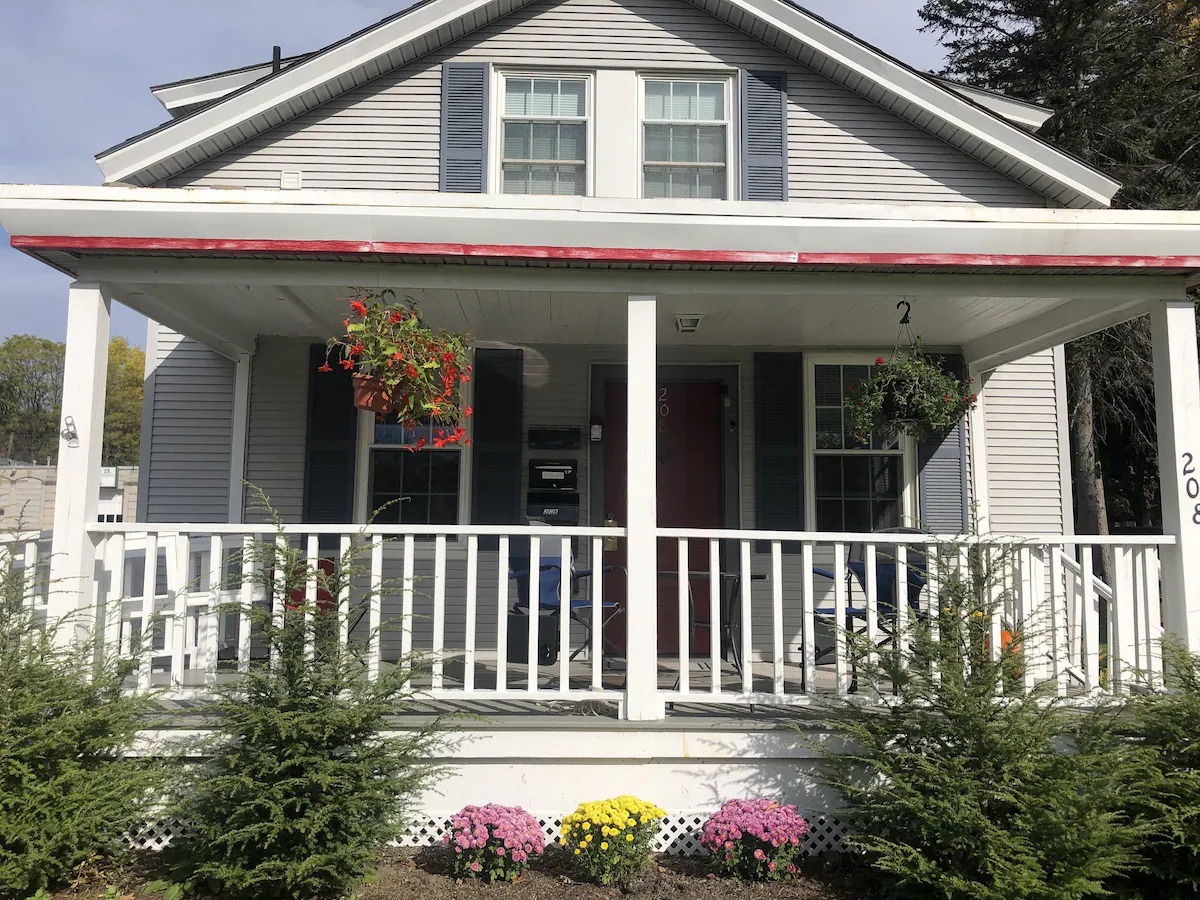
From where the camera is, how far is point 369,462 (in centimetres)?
622

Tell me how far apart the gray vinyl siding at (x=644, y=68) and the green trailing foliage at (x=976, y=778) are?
160 inches

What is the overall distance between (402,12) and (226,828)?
561 centimetres

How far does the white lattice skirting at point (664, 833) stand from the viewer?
12.6 feet

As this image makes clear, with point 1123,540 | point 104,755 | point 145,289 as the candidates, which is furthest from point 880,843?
point 145,289

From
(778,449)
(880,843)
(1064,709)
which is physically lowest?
(880,843)

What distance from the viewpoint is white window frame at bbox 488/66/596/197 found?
6.61 meters

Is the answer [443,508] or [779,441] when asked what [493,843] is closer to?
[443,508]

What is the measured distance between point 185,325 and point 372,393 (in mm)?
1779

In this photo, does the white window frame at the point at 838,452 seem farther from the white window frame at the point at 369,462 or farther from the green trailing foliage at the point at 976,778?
the green trailing foliage at the point at 976,778

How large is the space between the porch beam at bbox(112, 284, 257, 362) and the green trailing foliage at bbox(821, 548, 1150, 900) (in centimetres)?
394

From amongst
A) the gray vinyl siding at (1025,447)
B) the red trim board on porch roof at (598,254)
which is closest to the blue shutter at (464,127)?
the red trim board on porch roof at (598,254)

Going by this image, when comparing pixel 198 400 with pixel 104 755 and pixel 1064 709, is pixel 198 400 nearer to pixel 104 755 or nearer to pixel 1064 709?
pixel 104 755

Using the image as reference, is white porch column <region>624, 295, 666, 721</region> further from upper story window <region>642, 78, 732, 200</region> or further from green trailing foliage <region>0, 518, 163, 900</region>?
upper story window <region>642, 78, 732, 200</region>

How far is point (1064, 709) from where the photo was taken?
3.53m
